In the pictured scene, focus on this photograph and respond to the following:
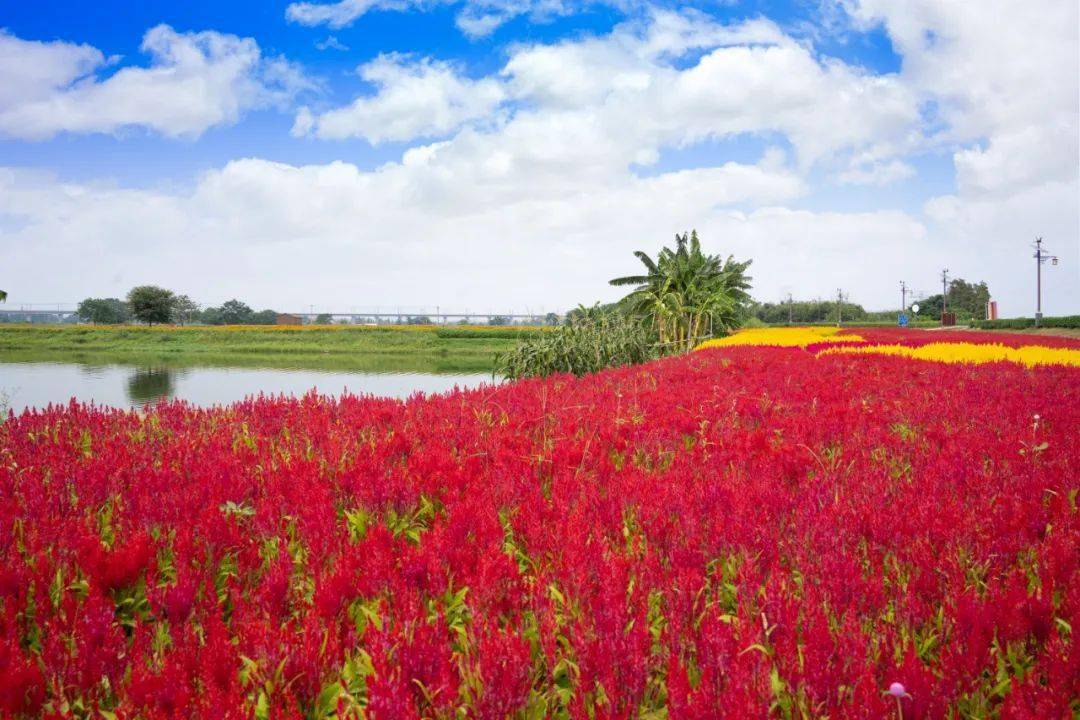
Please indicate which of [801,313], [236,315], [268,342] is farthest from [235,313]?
[801,313]

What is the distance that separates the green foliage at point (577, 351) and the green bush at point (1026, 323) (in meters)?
46.7

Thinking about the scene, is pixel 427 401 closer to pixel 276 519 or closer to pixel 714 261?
pixel 276 519

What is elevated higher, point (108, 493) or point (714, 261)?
point (714, 261)

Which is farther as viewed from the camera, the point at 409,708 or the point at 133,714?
the point at 133,714

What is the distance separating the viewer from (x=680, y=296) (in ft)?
78.0

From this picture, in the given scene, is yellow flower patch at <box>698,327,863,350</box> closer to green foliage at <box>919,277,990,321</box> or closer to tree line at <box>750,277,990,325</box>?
tree line at <box>750,277,990,325</box>

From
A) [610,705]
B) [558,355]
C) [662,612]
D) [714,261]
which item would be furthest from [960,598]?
[714,261]

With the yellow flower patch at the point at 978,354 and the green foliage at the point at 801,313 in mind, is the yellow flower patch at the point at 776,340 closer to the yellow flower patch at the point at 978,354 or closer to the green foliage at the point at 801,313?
the yellow flower patch at the point at 978,354

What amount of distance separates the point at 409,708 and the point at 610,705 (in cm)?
43

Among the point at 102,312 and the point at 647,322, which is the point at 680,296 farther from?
the point at 102,312

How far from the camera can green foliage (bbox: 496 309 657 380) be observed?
52.1 feet

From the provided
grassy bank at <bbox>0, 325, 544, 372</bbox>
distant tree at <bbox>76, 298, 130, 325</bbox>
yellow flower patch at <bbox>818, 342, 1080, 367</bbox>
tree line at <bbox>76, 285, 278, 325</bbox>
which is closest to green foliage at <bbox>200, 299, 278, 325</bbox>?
tree line at <bbox>76, 285, 278, 325</bbox>

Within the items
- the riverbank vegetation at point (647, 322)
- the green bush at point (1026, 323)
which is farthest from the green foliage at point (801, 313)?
the riverbank vegetation at point (647, 322)

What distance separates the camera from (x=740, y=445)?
391 cm
